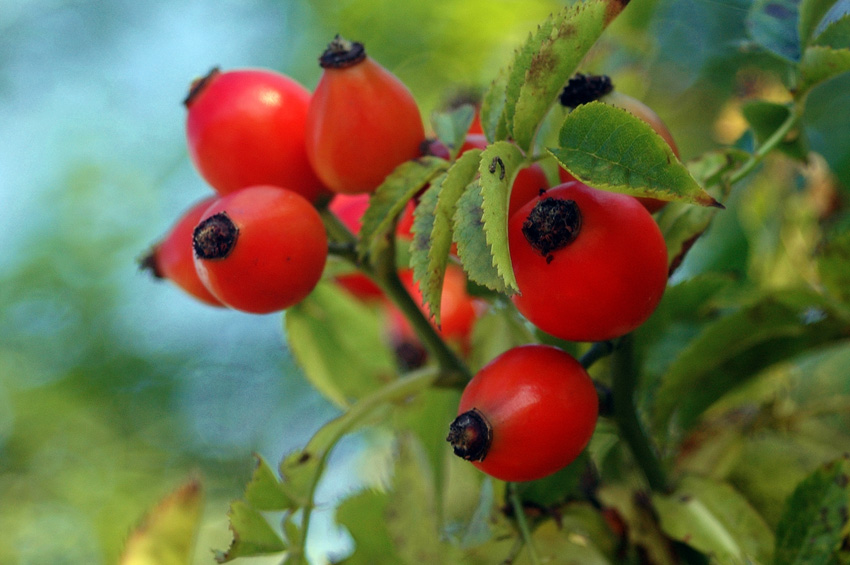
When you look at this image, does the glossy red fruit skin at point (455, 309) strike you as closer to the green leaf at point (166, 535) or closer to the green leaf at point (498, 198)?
the green leaf at point (166, 535)

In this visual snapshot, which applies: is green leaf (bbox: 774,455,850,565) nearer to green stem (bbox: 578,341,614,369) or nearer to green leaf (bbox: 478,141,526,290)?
green stem (bbox: 578,341,614,369)

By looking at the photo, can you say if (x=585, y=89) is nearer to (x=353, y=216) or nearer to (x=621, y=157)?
(x=621, y=157)

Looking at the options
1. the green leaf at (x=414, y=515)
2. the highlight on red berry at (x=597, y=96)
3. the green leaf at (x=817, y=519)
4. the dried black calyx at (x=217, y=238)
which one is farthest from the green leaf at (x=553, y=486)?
the dried black calyx at (x=217, y=238)

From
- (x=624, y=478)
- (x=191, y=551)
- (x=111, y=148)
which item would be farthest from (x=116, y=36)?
(x=624, y=478)

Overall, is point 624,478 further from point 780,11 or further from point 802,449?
point 780,11

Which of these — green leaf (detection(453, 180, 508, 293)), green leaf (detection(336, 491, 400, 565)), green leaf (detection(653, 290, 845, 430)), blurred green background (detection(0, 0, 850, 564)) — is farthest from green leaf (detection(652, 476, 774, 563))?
blurred green background (detection(0, 0, 850, 564))
